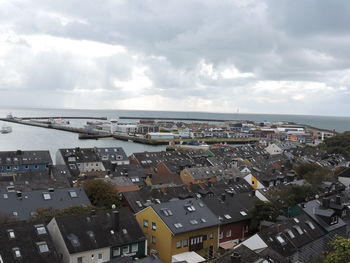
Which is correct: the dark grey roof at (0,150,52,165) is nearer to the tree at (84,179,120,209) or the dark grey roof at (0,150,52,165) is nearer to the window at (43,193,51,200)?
the tree at (84,179,120,209)

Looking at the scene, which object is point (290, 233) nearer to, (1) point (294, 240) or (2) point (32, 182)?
(1) point (294, 240)

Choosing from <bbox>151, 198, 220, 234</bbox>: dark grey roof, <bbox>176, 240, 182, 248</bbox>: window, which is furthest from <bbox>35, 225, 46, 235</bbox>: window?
<bbox>176, 240, 182, 248</bbox>: window

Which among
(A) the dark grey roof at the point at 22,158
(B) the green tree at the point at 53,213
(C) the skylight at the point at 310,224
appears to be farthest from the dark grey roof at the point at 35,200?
(A) the dark grey roof at the point at 22,158

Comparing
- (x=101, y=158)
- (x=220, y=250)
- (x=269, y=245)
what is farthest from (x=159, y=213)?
(x=101, y=158)

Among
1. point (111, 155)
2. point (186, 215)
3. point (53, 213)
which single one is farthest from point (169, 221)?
point (111, 155)

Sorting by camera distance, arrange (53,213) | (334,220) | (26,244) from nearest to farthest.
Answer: (26,244)
(53,213)
(334,220)

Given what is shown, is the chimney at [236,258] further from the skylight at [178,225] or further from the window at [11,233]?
the window at [11,233]

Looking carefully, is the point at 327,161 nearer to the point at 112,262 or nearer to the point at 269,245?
the point at 269,245
